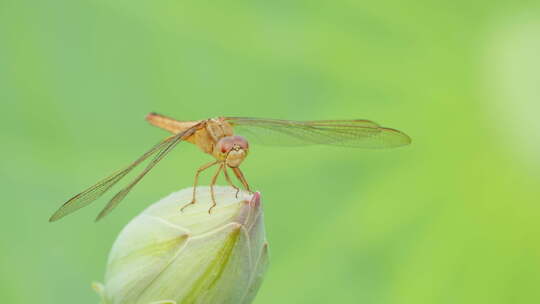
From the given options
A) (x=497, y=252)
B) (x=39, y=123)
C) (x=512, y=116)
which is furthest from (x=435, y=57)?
(x=39, y=123)

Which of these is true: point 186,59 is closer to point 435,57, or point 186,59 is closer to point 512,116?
point 435,57

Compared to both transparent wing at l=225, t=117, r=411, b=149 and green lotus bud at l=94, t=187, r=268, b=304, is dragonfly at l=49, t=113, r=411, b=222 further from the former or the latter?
green lotus bud at l=94, t=187, r=268, b=304

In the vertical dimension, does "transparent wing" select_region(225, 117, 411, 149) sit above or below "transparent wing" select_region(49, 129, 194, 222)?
above

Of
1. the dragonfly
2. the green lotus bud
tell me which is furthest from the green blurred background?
the green lotus bud

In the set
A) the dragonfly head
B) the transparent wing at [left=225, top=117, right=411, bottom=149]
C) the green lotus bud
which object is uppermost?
the transparent wing at [left=225, top=117, right=411, bottom=149]

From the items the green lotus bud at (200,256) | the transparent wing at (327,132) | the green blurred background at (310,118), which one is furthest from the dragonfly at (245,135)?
the green blurred background at (310,118)

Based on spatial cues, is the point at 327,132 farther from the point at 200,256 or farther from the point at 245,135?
the point at 200,256

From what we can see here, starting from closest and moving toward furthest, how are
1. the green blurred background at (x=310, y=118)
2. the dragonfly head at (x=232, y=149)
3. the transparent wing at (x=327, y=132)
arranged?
the dragonfly head at (x=232, y=149) < the transparent wing at (x=327, y=132) < the green blurred background at (x=310, y=118)

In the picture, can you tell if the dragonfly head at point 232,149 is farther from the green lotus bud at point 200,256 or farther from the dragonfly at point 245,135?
the green lotus bud at point 200,256
